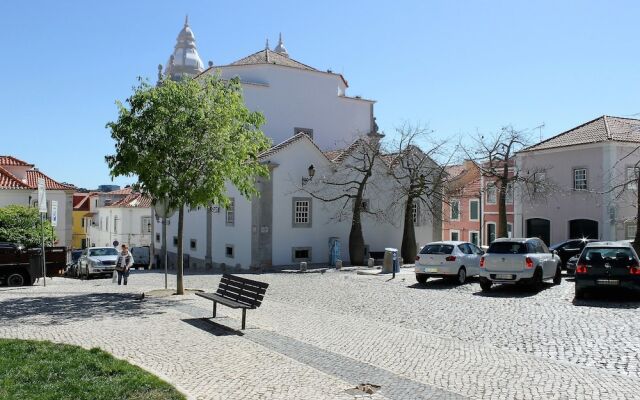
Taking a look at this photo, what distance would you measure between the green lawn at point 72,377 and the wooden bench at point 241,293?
10.6ft

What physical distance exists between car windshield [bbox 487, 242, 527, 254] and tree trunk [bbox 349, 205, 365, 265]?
12543 mm

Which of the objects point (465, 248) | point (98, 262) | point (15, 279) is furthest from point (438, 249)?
point (98, 262)

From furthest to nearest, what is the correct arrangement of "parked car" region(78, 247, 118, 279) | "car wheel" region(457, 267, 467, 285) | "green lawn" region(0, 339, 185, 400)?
"parked car" region(78, 247, 118, 279)
"car wheel" region(457, 267, 467, 285)
"green lawn" region(0, 339, 185, 400)

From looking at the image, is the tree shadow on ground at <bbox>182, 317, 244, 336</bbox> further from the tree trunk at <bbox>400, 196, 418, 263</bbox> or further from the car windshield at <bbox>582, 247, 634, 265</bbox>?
the tree trunk at <bbox>400, 196, 418, 263</bbox>

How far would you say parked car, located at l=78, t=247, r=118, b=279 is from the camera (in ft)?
97.3

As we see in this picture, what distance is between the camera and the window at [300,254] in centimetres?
3088

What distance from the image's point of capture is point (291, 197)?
3102 centimetres

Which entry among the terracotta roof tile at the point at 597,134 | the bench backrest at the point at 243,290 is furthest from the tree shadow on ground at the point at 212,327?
the terracotta roof tile at the point at 597,134

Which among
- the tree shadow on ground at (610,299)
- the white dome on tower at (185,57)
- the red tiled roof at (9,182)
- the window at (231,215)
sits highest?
the white dome on tower at (185,57)

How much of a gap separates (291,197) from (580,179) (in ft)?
57.0

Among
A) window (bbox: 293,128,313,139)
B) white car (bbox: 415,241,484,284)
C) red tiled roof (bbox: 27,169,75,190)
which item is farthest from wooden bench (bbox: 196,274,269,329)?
red tiled roof (bbox: 27,169,75,190)

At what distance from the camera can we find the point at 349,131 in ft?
138

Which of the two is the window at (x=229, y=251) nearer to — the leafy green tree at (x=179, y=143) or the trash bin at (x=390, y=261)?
the trash bin at (x=390, y=261)

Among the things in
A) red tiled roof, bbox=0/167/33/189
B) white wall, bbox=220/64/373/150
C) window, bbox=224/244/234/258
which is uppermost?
white wall, bbox=220/64/373/150
